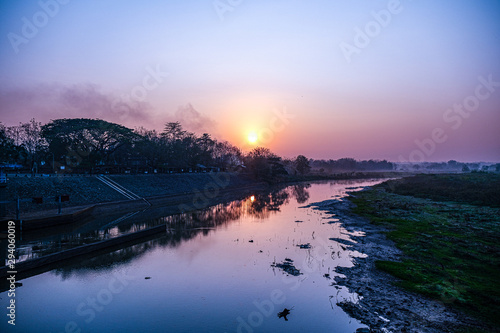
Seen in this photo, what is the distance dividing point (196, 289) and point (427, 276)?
13749 millimetres

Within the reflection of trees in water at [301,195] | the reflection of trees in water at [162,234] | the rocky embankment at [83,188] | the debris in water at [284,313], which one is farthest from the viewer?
the reflection of trees in water at [301,195]

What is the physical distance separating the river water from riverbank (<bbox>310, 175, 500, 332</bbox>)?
56.4 inches

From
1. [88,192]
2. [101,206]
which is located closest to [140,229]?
[101,206]

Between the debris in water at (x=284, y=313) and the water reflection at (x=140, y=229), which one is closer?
the debris in water at (x=284, y=313)

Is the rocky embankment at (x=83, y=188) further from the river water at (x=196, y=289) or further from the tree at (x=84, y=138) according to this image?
the river water at (x=196, y=289)

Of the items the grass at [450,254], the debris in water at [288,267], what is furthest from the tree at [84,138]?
the grass at [450,254]

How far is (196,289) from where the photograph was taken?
50.0ft

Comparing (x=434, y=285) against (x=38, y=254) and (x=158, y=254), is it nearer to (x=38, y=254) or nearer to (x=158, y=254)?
(x=158, y=254)

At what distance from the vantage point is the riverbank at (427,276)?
1179 cm

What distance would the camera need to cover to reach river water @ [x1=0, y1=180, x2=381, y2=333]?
1189 cm

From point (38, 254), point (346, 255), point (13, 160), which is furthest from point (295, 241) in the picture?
point (13, 160)

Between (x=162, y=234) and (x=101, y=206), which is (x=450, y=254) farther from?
(x=101, y=206)

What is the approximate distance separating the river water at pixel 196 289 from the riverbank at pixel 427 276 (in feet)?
4.70

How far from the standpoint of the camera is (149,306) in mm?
13352
